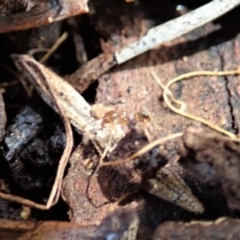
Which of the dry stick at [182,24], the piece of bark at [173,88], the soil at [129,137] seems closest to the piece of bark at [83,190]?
the soil at [129,137]

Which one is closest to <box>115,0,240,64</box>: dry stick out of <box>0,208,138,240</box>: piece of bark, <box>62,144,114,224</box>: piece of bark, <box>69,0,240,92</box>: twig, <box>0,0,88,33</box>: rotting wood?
<box>69,0,240,92</box>: twig

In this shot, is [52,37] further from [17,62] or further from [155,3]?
[155,3]

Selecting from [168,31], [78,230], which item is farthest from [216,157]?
[168,31]

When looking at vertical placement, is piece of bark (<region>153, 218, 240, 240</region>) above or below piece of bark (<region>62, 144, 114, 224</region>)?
below

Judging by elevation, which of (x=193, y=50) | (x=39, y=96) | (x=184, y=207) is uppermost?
(x=39, y=96)

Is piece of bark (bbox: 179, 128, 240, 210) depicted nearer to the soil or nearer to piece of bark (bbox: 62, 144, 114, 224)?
the soil

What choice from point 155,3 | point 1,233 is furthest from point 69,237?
point 155,3

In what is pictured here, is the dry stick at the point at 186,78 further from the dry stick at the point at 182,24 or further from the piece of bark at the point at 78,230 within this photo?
the piece of bark at the point at 78,230
